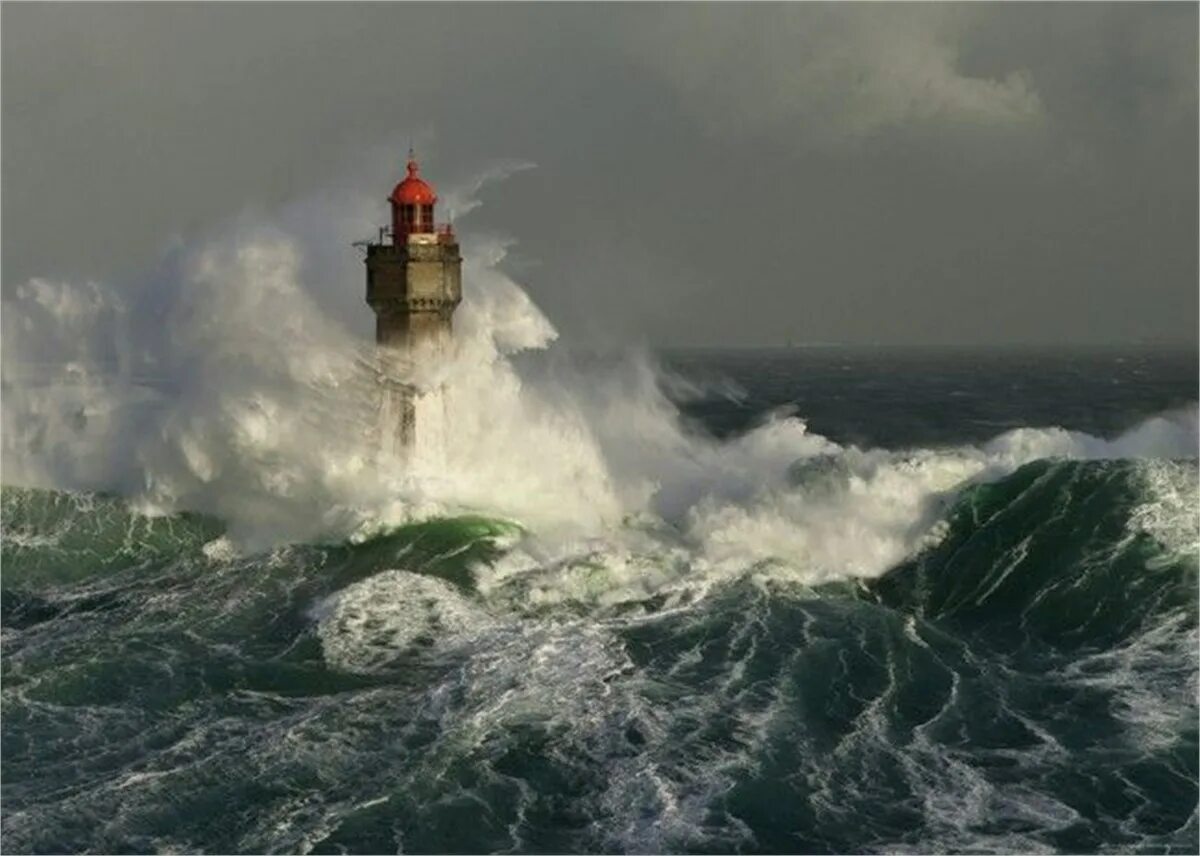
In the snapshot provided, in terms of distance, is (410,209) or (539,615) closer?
(539,615)

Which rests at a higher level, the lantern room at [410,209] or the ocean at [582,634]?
the lantern room at [410,209]

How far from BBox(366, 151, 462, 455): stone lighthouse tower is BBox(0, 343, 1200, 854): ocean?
Answer: 1156 mm

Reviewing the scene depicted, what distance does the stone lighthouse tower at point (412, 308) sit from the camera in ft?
103

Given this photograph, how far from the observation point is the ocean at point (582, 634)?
16.7 metres

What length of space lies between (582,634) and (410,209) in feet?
42.7

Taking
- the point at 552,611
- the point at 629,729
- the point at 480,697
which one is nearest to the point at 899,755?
the point at 629,729

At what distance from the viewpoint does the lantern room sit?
31609 mm

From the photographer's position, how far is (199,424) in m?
32.5

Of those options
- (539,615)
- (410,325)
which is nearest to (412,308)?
(410,325)

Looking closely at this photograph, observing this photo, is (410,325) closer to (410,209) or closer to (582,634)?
(410,209)

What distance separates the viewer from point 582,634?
22703mm

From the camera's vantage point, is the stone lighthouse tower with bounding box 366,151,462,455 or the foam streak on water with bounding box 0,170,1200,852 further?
the stone lighthouse tower with bounding box 366,151,462,455

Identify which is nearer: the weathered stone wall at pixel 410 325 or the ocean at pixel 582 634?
the ocean at pixel 582 634

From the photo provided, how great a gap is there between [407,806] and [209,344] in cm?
1896
